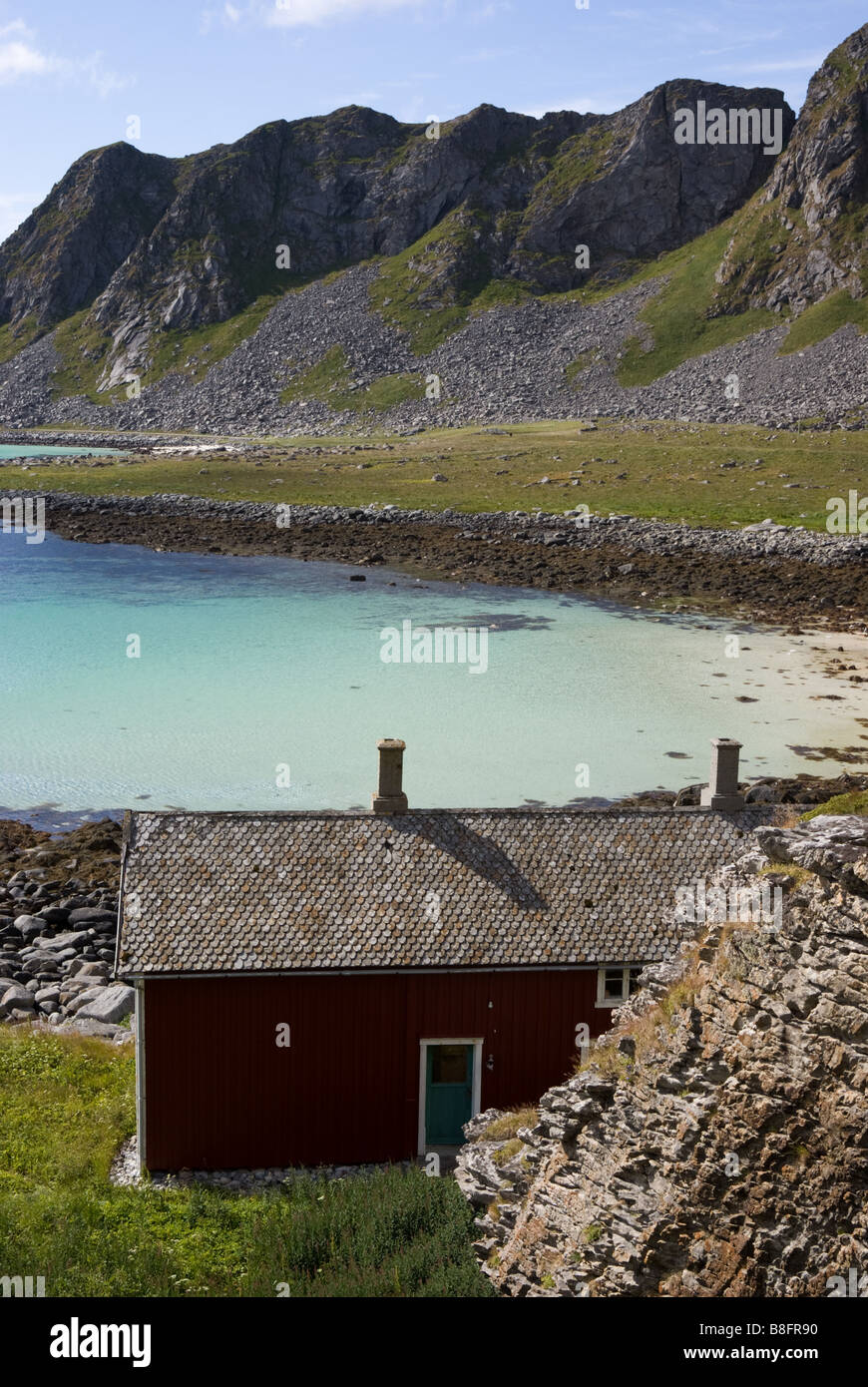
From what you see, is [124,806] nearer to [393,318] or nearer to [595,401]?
[595,401]

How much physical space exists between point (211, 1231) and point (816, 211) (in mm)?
177420

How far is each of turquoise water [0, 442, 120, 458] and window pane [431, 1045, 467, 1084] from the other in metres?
137

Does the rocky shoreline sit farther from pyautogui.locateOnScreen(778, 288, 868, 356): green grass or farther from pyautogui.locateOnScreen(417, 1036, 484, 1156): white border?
pyautogui.locateOnScreen(778, 288, 868, 356): green grass

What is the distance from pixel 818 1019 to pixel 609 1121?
2780mm

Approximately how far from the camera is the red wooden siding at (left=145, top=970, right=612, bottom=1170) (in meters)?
20.4

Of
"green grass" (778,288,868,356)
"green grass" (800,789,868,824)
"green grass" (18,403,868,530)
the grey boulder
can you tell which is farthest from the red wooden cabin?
"green grass" (778,288,868,356)

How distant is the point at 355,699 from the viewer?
49438 millimetres

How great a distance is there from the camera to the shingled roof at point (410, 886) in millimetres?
20375

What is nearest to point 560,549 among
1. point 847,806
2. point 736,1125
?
point 847,806

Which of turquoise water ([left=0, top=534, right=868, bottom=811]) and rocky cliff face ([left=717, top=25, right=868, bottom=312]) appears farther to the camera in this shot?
rocky cliff face ([left=717, top=25, right=868, bottom=312])

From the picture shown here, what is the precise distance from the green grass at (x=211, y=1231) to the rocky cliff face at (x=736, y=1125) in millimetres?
1312

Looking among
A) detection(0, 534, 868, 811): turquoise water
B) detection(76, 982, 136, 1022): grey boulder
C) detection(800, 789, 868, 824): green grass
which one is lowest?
detection(76, 982, 136, 1022): grey boulder

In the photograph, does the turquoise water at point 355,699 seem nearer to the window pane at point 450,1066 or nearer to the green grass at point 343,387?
the window pane at point 450,1066
